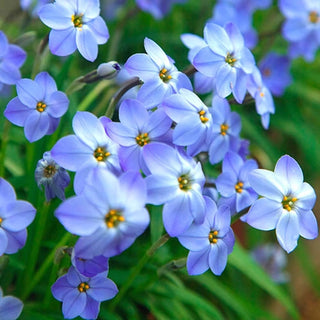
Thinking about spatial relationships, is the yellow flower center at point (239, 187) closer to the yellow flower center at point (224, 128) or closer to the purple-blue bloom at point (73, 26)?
the yellow flower center at point (224, 128)

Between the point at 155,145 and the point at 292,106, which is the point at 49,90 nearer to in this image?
the point at 155,145

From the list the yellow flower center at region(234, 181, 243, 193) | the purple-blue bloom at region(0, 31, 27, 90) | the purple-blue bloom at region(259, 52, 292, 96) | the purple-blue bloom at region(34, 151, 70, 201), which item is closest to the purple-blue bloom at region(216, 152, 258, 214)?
the yellow flower center at region(234, 181, 243, 193)

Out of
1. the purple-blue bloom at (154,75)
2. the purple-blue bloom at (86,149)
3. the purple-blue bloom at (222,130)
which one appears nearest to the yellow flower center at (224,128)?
the purple-blue bloom at (222,130)

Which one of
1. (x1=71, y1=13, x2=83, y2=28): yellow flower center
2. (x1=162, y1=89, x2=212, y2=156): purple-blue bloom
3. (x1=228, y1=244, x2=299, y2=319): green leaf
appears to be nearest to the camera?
(x1=162, y1=89, x2=212, y2=156): purple-blue bloom

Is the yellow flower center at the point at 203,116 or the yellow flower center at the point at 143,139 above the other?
the yellow flower center at the point at 203,116

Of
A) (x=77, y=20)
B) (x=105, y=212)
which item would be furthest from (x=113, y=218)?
(x=77, y=20)

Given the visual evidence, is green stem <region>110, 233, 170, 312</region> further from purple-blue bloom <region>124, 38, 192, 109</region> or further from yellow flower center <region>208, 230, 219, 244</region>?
purple-blue bloom <region>124, 38, 192, 109</region>

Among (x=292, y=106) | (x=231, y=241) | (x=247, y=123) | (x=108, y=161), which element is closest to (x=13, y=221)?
(x=108, y=161)
